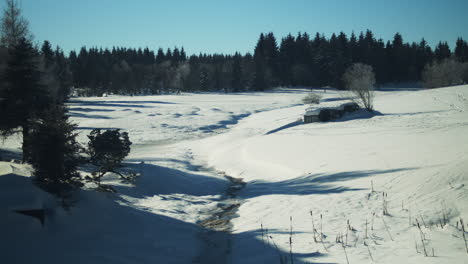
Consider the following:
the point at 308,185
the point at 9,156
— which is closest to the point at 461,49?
the point at 308,185

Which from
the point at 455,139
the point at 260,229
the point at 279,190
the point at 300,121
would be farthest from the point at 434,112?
the point at 260,229

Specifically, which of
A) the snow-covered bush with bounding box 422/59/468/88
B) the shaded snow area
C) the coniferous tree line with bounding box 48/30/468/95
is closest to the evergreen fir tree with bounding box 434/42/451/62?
the coniferous tree line with bounding box 48/30/468/95

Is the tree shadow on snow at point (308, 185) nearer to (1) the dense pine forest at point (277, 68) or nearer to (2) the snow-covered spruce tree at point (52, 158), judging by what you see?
(2) the snow-covered spruce tree at point (52, 158)

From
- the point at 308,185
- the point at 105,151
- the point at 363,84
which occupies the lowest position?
the point at 308,185

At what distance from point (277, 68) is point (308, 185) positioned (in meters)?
85.9

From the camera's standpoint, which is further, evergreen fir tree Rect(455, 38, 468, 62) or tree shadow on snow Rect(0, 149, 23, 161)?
evergreen fir tree Rect(455, 38, 468, 62)

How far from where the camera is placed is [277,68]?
9606cm

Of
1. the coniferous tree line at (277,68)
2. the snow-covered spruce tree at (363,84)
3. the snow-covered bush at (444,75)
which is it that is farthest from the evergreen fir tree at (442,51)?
the snow-covered spruce tree at (363,84)

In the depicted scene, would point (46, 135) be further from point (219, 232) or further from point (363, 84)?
point (363, 84)

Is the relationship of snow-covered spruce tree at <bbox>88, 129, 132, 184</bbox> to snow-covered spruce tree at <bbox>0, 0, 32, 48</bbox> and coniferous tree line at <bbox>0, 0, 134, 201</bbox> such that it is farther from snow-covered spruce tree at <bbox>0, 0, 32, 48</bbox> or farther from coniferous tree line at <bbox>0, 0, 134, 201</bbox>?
snow-covered spruce tree at <bbox>0, 0, 32, 48</bbox>

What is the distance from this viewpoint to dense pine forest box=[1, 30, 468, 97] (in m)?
88.1

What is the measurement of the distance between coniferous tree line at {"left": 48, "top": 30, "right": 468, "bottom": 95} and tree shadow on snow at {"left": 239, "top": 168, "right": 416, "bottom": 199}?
73618 mm

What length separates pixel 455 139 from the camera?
16.7 meters

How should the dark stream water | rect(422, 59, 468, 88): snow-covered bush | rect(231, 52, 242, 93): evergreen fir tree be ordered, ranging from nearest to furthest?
the dark stream water < rect(422, 59, 468, 88): snow-covered bush < rect(231, 52, 242, 93): evergreen fir tree
